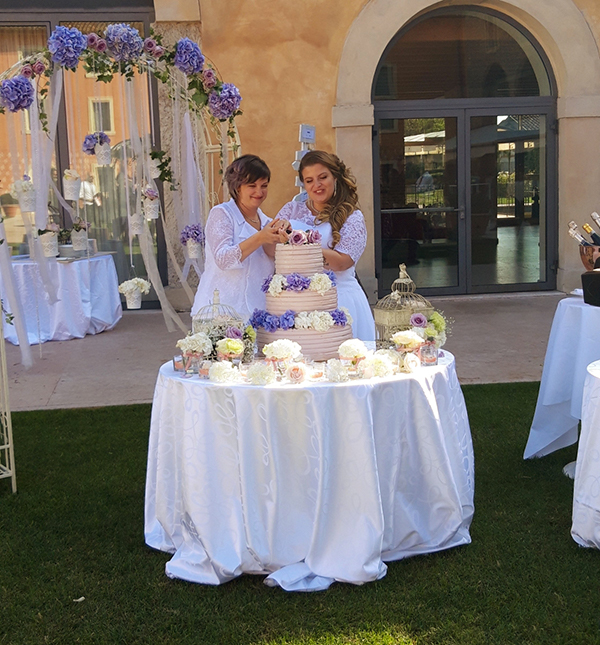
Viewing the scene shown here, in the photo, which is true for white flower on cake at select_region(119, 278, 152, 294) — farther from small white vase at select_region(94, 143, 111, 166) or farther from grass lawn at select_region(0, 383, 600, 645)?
small white vase at select_region(94, 143, 111, 166)

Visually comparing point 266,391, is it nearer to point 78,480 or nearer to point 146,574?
point 146,574

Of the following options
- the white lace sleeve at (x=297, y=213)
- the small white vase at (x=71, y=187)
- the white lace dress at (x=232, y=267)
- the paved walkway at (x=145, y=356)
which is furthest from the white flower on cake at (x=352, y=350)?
the small white vase at (x=71, y=187)

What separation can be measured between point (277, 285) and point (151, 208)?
2.36 metres

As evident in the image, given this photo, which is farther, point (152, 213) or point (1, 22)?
point (1, 22)

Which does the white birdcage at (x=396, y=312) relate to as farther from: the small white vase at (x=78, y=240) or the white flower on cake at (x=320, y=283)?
the small white vase at (x=78, y=240)

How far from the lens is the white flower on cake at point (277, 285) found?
3354mm

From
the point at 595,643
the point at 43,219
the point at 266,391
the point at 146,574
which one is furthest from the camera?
the point at 43,219

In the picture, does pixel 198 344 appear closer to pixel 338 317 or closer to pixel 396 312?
pixel 338 317

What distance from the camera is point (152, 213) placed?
5.45m

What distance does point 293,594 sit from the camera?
10.2 feet

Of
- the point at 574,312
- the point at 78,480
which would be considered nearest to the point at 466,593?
the point at 574,312

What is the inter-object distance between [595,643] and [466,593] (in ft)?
1.69

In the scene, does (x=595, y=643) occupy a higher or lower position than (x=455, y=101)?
lower

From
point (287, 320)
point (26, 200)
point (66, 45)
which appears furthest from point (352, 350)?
point (26, 200)
